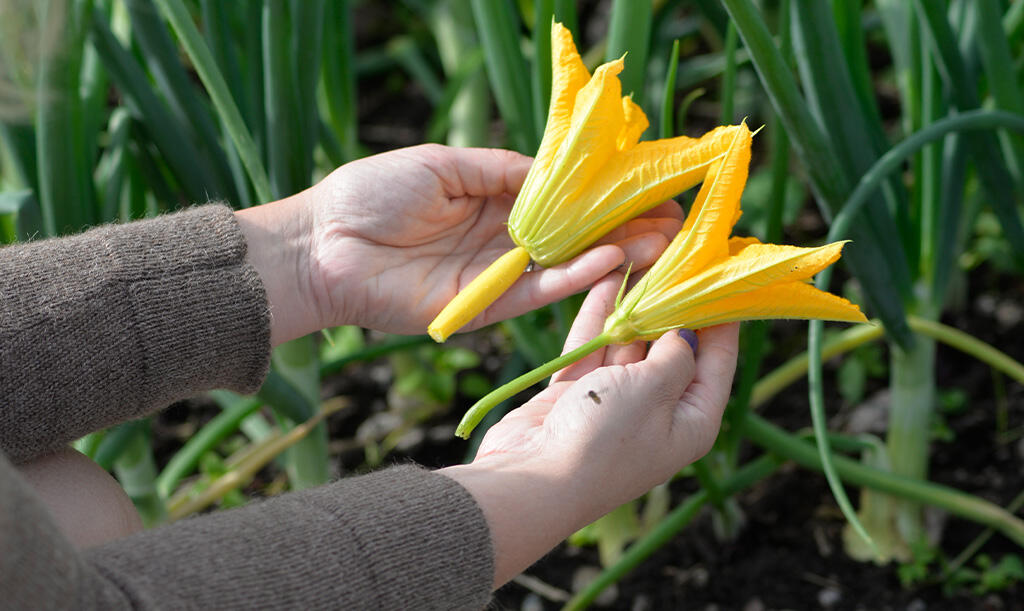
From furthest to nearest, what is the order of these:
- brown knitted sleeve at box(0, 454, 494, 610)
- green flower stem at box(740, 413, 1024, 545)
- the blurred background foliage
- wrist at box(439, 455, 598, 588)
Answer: green flower stem at box(740, 413, 1024, 545)
the blurred background foliage
wrist at box(439, 455, 598, 588)
brown knitted sleeve at box(0, 454, 494, 610)

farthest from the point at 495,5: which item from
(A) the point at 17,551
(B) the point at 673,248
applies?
(A) the point at 17,551

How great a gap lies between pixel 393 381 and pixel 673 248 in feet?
3.86

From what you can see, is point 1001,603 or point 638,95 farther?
point 1001,603

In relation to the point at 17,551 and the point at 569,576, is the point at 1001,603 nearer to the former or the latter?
the point at 569,576

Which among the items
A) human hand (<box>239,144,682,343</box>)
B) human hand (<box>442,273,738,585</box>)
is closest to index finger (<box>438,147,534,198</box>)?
human hand (<box>239,144,682,343</box>)

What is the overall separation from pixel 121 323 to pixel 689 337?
0.61 metres

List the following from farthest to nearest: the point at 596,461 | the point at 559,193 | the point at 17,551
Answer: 1. the point at 559,193
2. the point at 596,461
3. the point at 17,551

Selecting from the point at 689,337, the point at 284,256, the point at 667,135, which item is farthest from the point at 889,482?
the point at 284,256

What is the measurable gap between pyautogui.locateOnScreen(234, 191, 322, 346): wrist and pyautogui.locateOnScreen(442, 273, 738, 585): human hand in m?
0.31

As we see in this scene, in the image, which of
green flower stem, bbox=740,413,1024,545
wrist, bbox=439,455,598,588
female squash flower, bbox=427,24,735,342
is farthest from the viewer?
green flower stem, bbox=740,413,1024,545

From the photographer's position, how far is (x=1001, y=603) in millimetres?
1403

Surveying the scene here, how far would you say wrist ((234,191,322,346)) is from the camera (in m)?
1.18

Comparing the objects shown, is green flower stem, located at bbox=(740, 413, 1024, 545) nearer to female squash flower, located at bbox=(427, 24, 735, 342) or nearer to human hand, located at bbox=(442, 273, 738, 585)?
human hand, located at bbox=(442, 273, 738, 585)

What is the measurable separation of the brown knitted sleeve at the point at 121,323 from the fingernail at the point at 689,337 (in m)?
0.47
